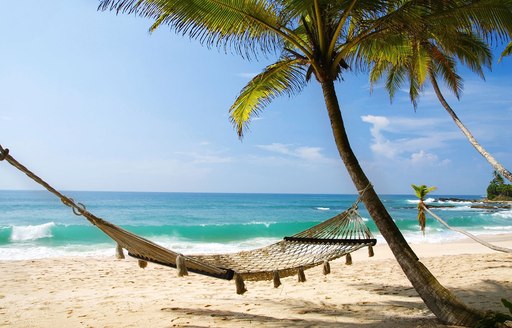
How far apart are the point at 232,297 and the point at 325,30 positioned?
2276 mm

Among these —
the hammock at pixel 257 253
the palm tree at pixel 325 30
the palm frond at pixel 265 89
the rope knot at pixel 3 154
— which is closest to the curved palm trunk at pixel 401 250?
the palm tree at pixel 325 30

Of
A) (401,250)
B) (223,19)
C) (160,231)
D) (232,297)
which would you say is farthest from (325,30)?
(160,231)

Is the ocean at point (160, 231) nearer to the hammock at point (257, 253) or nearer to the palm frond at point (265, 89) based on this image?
the palm frond at point (265, 89)

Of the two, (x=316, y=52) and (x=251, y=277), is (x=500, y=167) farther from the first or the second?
(x=251, y=277)

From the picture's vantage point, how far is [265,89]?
353 cm

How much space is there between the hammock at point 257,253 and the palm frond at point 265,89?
1167mm

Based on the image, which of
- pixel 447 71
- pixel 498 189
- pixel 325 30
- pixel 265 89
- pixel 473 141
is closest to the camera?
pixel 325 30

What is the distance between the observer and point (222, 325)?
2.54m

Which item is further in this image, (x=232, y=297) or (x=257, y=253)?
(x=232, y=297)

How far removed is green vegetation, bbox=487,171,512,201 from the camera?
27031 millimetres

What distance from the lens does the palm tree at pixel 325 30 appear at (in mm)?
2285

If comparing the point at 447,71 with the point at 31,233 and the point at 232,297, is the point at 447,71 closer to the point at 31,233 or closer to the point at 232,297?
the point at 232,297

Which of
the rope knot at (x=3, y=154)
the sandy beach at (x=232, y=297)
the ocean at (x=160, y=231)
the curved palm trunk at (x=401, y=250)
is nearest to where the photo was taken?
the rope knot at (x=3, y=154)

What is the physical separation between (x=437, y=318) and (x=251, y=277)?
104cm
